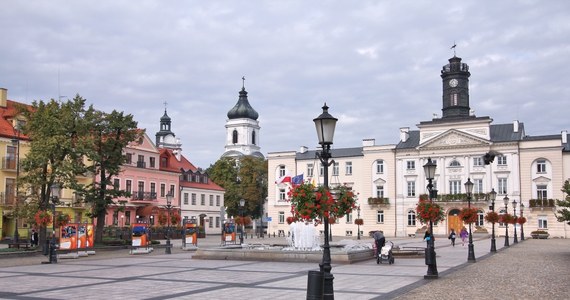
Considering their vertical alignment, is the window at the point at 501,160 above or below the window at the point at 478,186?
above

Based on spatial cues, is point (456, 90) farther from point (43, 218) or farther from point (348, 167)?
point (43, 218)

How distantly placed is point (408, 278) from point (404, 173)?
55.1m

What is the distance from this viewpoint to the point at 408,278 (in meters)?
19.7

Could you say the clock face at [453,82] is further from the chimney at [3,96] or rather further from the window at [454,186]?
the chimney at [3,96]

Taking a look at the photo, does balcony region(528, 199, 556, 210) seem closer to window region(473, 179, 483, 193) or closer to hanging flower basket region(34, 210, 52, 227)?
window region(473, 179, 483, 193)

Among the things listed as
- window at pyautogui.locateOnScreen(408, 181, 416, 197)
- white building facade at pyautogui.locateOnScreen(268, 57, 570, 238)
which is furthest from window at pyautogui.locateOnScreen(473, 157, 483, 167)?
window at pyautogui.locateOnScreen(408, 181, 416, 197)

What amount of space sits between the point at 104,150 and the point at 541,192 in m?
48.6

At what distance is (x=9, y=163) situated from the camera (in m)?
49.9

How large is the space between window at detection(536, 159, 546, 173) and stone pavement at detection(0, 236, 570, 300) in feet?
138

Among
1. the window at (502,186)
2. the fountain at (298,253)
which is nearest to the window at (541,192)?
the window at (502,186)

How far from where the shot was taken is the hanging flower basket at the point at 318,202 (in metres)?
13.4

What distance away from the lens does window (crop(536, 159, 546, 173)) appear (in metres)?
66.0

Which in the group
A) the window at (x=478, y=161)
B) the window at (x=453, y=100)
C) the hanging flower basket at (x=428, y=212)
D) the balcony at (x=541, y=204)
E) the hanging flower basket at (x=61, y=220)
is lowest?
the hanging flower basket at (x=61, y=220)

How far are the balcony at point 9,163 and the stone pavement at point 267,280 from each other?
25.1m
